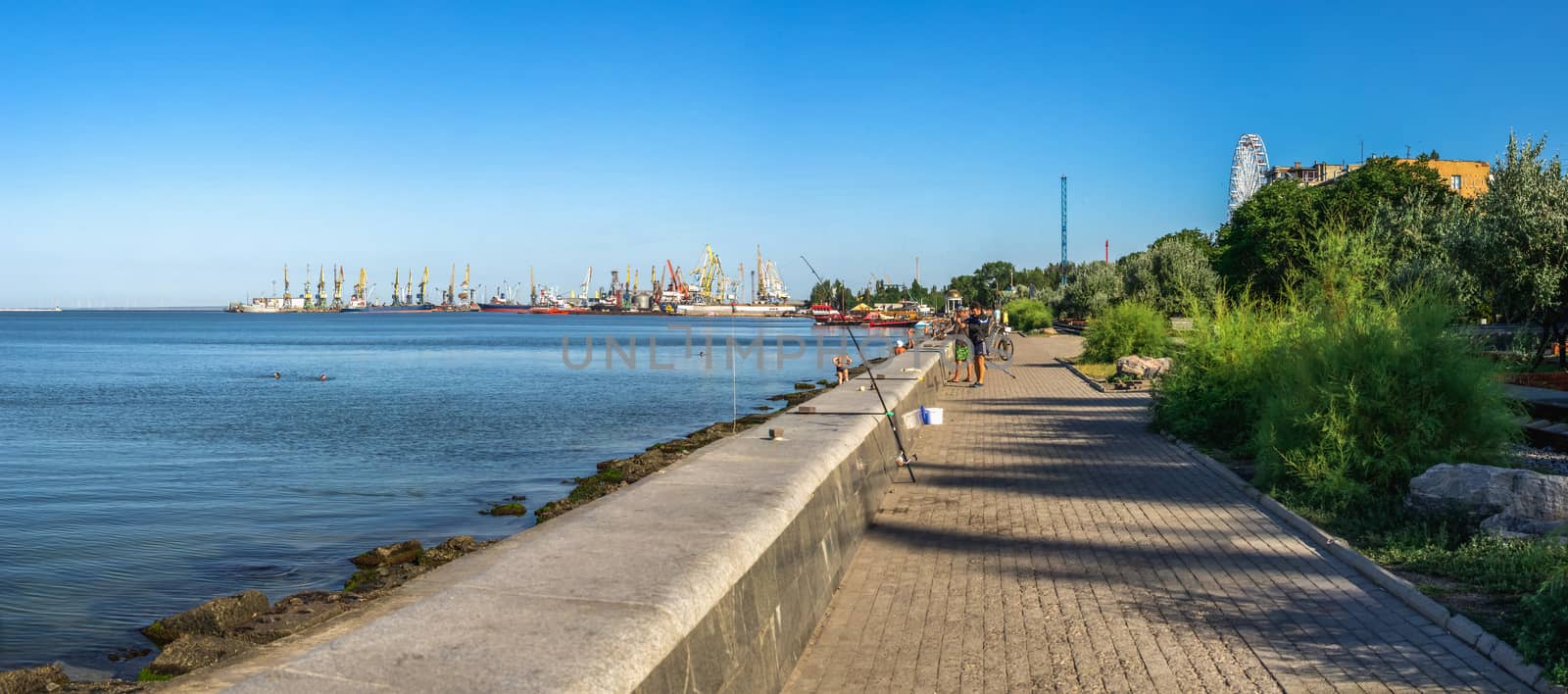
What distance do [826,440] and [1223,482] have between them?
5.69 metres

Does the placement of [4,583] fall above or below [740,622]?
below

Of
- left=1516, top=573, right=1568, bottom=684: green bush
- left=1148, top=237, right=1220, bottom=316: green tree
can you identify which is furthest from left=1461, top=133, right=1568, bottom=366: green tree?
left=1148, top=237, right=1220, bottom=316: green tree

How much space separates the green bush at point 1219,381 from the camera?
49.1 feet

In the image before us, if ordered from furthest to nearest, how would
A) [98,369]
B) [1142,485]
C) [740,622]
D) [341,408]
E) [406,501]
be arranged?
[98,369]
[341,408]
[406,501]
[1142,485]
[740,622]

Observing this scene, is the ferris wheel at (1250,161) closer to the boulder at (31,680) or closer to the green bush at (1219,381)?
the green bush at (1219,381)

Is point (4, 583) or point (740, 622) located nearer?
point (740, 622)

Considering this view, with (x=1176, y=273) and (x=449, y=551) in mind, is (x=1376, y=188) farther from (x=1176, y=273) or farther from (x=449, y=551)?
(x=449, y=551)

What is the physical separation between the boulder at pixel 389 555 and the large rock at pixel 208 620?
7.77 feet

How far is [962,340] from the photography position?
32.3 m

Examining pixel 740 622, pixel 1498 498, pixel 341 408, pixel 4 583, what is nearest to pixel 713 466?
pixel 740 622

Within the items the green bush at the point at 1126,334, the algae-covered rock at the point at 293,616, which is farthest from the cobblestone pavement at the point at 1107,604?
the green bush at the point at 1126,334

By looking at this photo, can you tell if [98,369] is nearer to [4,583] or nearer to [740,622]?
[4,583]

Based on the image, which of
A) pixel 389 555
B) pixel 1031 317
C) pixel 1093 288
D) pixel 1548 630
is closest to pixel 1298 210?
pixel 1093 288

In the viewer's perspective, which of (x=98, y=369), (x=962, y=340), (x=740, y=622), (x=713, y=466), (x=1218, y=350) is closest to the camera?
(x=740, y=622)
